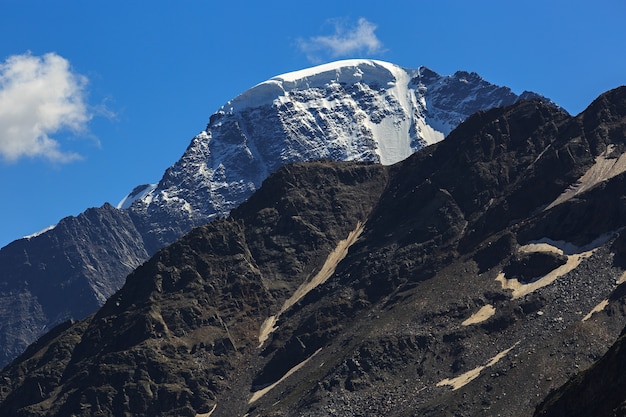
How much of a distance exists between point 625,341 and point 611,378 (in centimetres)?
637

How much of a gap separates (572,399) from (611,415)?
2168 cm

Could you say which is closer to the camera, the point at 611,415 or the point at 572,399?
the point at 611,415

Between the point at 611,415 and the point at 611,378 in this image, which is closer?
the point at 611,415

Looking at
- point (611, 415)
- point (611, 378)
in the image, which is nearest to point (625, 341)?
point (611, 378)

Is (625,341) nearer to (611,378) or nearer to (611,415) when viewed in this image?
(611,378)

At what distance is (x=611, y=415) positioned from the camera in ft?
569

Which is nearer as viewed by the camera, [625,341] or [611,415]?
[611,415]

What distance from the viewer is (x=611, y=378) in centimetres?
18788

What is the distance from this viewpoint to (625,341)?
187875mm

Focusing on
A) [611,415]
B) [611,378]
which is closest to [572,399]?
[611,378]

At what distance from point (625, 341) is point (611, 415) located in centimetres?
1816

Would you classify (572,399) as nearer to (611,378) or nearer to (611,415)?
(611,378)

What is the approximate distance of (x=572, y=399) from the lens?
195m

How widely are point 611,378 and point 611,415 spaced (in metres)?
15.2
